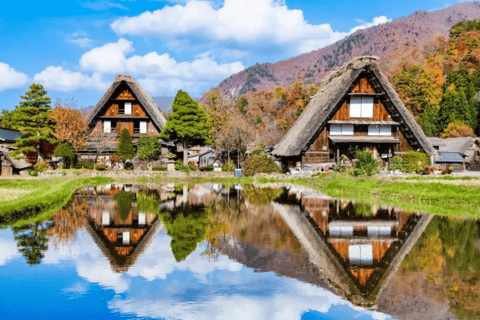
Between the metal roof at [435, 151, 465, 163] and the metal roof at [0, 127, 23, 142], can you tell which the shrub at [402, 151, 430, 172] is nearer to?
the metal roof at [435, 151, 465, 163]

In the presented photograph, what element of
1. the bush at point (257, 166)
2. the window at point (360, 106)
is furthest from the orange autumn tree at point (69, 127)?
the window at point (360, 106)

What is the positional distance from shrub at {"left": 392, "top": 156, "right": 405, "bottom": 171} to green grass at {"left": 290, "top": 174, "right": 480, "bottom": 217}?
10.3 metres

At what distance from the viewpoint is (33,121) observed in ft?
130

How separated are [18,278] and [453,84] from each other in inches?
2626

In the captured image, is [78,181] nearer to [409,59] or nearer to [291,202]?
[291,202]

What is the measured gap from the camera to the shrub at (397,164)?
33.2 metres

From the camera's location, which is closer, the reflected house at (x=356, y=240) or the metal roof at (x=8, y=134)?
the reflected house at (x=356, y=240)

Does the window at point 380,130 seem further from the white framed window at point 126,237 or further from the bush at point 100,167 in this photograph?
the white framed window at point 126,237

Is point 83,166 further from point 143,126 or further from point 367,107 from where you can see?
point 367,107

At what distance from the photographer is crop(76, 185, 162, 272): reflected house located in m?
8.23

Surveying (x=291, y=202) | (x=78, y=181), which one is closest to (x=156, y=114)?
(x=78, y=181)

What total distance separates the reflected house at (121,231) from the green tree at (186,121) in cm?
2362

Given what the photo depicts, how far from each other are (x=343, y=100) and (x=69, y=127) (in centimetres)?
2311

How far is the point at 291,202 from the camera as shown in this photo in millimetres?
17672
